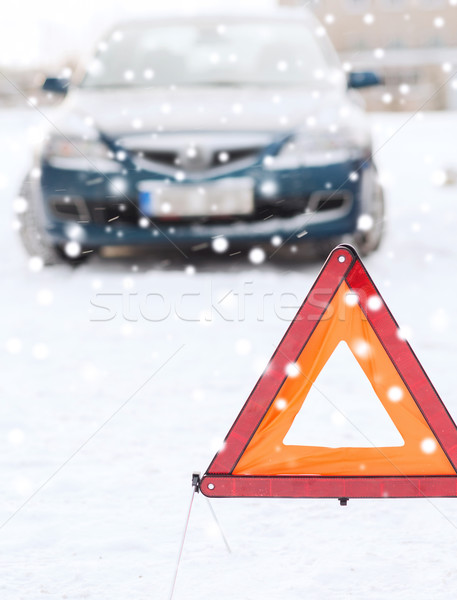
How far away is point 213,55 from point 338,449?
453 cm

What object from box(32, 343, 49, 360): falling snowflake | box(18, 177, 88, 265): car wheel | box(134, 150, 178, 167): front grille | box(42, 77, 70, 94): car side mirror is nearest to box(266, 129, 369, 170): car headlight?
box(134, 150, 178, 167): front grille

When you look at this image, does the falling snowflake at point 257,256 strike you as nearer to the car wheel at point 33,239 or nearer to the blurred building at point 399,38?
the car wheel at point 33,239

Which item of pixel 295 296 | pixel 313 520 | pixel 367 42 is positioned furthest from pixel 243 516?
pixel 367 42

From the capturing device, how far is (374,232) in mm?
5719

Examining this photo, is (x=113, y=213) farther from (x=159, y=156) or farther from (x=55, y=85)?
(x=55, y=85)

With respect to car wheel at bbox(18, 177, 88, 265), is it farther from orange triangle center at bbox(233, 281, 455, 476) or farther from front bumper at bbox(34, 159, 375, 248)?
orange triangle center at bbox(233, 281, 455, 476)

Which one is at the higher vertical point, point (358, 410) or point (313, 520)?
point (358, 410)

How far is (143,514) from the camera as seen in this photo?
7.78 ft

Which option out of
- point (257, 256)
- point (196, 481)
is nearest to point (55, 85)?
point (257, 256)

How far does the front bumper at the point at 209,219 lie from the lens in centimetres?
521

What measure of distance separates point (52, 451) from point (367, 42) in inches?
1492

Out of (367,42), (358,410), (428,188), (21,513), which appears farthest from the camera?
(367,42)

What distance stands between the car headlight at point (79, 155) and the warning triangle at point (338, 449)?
126 inches

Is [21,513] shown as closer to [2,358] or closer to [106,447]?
[106,447]
